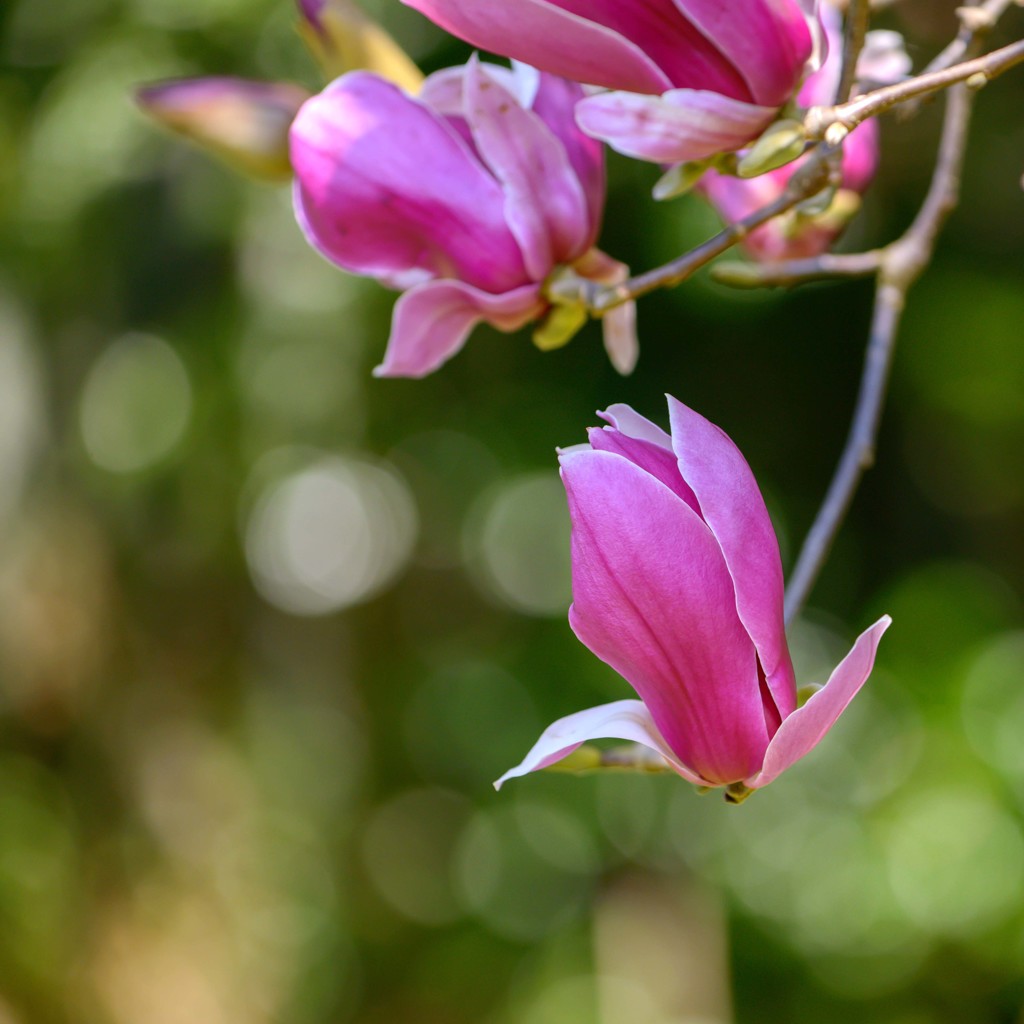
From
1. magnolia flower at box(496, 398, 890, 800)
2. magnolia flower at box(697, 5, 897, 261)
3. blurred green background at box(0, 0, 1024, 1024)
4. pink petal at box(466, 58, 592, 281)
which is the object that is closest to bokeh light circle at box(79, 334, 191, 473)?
blurred green background at box(0, 0, 1024, 1024)

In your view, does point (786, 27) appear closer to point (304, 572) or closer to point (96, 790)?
point (96, 790)

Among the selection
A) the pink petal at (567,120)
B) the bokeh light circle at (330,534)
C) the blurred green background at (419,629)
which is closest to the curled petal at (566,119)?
the pink petal at (567,120)

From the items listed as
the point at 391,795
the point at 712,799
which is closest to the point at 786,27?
the point at 712,799

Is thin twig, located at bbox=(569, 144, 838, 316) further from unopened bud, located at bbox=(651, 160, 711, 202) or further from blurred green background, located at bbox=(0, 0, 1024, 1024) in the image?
blurred green background, located at bbox=(0, 0, 1024, 1024)

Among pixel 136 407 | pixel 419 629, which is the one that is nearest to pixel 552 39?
pixel 136 407

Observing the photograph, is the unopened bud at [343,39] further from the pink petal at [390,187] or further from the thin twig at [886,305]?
the thin twig at [886,305]

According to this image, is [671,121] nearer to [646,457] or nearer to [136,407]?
[646,457]

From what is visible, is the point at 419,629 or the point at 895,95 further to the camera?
the point at 419,629
